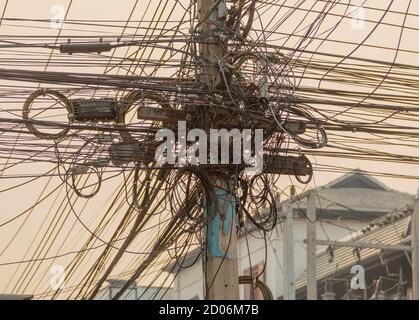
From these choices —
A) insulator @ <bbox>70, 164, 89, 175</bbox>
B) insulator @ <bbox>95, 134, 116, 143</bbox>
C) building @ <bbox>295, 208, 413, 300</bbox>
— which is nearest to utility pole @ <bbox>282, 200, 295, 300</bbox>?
building @ <bbox>295, 208, 413, 300</bbox>

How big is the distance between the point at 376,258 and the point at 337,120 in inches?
822

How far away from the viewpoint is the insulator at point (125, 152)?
15.9 meters

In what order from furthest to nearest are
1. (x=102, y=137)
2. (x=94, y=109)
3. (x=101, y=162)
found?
(x=101, y=162), (x=102, y=137), (x=94, y=109)

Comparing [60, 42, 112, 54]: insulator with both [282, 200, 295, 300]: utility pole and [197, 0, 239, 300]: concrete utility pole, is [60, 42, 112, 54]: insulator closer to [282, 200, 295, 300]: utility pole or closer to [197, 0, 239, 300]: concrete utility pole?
[197, 0, 239, 300]: concrete utility pole

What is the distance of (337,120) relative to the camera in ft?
53.2

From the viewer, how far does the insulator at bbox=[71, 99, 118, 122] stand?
1563cm

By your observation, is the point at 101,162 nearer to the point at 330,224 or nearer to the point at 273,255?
the point at 273,255

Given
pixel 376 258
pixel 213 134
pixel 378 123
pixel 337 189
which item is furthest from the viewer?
pixel 337 189

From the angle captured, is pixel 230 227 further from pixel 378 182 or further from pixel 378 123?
pixel 378 182

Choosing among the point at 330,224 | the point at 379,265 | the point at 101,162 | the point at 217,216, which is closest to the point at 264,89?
the point at 217,216

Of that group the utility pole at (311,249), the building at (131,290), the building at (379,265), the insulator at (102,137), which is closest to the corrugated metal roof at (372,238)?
the building at (379,265)

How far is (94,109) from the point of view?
51.4 ft

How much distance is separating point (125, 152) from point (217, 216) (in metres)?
1.25
